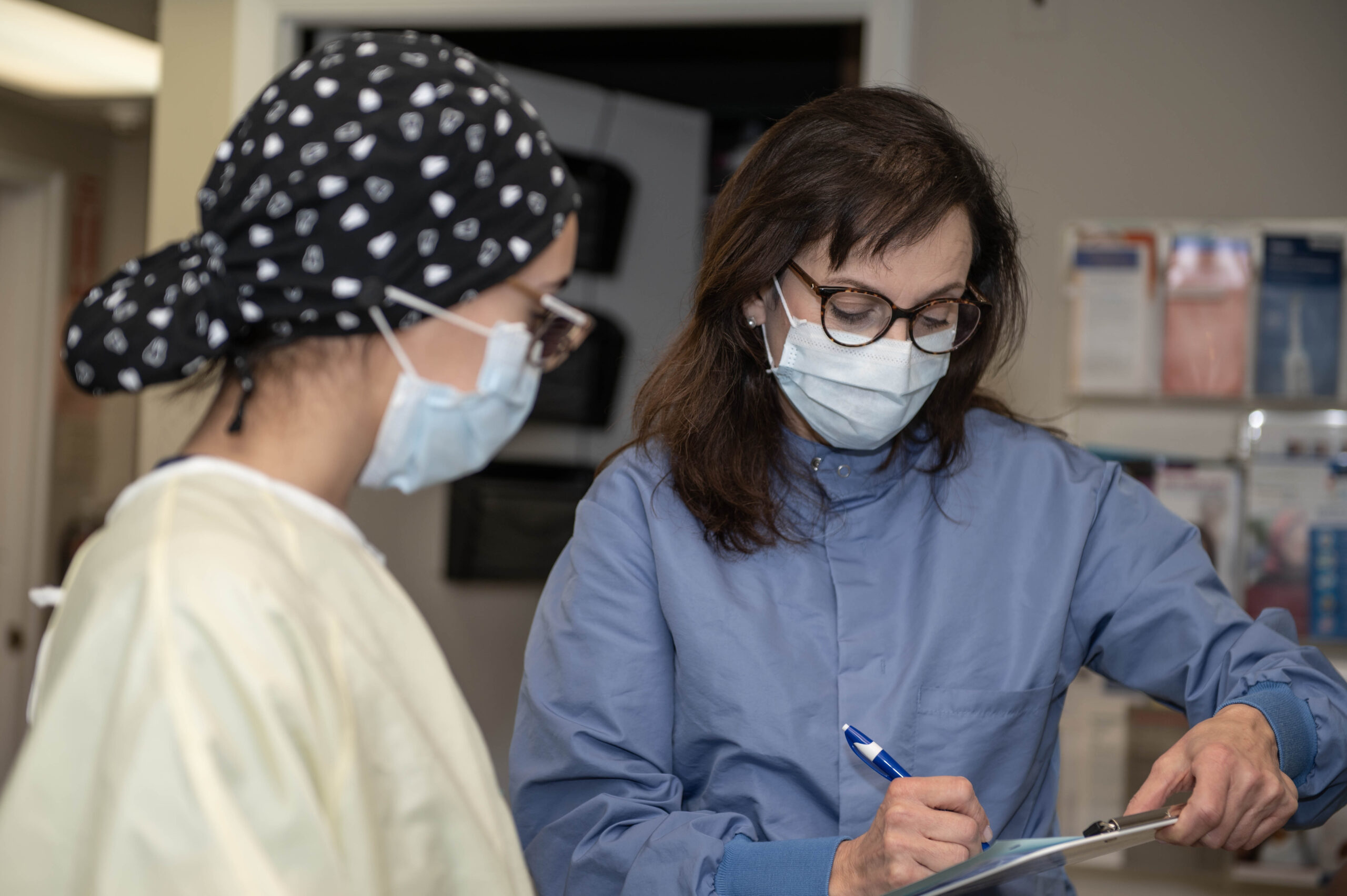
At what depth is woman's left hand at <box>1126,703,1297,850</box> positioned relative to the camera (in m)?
1.02

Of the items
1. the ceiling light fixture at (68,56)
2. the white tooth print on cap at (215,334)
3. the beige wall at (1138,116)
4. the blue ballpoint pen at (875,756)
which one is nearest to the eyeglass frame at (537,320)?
the white tooth print on cap at (215,334)

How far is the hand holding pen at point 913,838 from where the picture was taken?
3.05ft

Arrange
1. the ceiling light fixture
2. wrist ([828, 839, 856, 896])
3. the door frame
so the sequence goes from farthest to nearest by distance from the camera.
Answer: the door frame → the ceiling light fixture → wrist ([828, 839, 856, 896])

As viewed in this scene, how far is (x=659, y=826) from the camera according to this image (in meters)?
1.08

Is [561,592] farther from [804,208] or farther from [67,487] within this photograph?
[67,487]

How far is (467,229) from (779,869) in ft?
2.12

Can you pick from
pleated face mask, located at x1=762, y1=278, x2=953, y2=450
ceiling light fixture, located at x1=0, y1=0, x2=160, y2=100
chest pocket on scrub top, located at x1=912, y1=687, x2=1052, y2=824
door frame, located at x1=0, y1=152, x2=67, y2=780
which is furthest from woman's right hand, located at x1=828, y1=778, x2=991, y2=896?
door frame, located at x1=0, y1=152, x2=67, y2=780

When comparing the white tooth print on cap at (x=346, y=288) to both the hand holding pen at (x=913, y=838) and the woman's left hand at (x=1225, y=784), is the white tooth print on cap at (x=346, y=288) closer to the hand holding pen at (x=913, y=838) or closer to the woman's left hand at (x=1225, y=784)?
the hand holding pen at (x=913, y=838)

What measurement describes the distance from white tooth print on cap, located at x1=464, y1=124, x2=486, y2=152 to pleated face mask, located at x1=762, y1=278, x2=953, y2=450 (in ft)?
1.84

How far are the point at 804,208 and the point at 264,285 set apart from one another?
2.19ft

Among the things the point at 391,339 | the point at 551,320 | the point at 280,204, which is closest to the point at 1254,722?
the point at 551,320

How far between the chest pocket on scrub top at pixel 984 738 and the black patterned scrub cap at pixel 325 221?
2.32 ft

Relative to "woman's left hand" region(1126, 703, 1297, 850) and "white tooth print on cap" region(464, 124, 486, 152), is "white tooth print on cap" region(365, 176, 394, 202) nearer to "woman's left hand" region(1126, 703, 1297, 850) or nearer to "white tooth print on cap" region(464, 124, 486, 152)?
"white tooth print on cap" region(464, 124, 486, 152)

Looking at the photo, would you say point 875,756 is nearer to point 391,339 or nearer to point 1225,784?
point 1225,784
